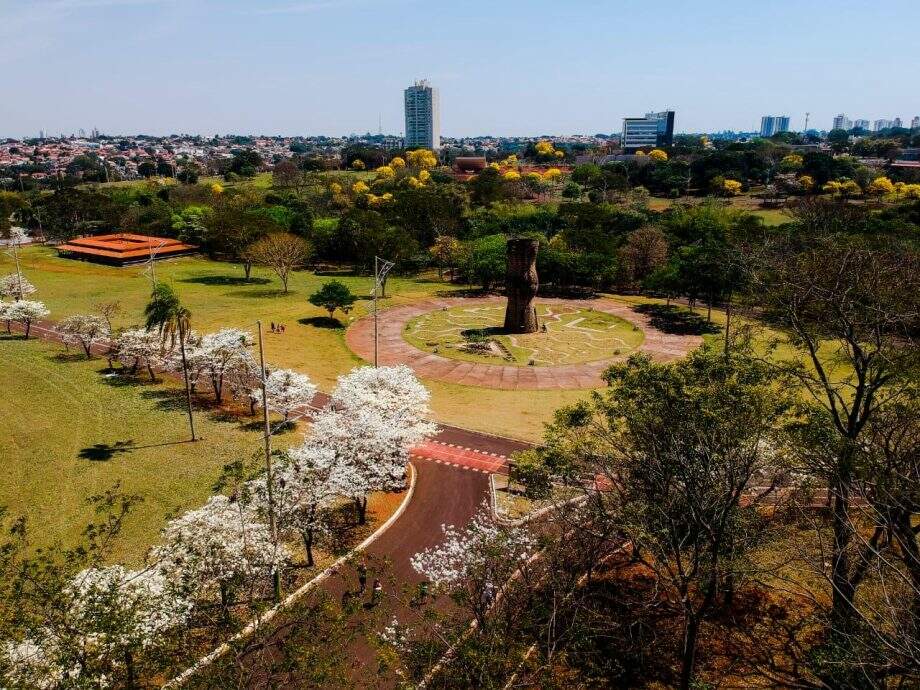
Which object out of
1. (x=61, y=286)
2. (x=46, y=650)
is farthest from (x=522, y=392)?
(x=61, y=286)

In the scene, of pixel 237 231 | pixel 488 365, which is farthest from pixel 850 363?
pixel 237 231

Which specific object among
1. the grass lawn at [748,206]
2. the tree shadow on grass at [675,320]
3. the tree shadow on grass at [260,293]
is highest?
the grass lawn at [748,206]

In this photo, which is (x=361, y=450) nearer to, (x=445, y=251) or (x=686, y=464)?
(x=686, y=464)

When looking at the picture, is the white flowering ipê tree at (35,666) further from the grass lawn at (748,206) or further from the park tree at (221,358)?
the grass lawn at (748,206)

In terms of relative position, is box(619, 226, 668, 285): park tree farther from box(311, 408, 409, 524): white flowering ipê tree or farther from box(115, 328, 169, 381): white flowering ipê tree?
box(311, 408, 409, 524): white flowering ipê tree

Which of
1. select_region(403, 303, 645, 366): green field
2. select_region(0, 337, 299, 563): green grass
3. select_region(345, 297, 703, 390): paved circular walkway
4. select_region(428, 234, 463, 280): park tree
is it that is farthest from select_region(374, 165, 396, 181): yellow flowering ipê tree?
select_region(0, 337, 299, 563): green grass

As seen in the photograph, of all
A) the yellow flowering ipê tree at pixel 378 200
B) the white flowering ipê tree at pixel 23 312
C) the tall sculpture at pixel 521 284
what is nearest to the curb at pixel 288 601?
the tall sculpture at pixel 521 284
